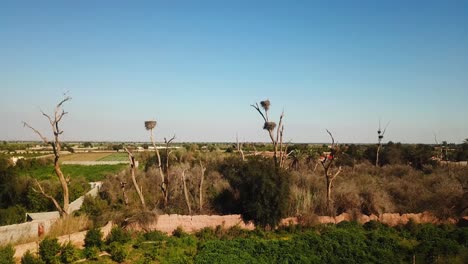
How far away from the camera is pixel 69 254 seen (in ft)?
46.7

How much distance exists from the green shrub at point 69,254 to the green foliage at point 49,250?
0.79ft

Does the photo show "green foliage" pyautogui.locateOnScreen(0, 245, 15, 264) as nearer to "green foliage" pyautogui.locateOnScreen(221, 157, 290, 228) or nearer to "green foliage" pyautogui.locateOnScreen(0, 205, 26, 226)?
"green foliage" pyautogui.locateOnScreen(0, 205, 26, 226)

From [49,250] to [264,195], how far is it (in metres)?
11.3

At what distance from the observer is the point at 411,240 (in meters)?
18.8

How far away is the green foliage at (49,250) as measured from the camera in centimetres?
1369

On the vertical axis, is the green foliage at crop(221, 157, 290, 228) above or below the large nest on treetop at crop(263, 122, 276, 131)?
below

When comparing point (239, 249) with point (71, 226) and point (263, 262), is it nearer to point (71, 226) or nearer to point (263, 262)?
point (263, 262)

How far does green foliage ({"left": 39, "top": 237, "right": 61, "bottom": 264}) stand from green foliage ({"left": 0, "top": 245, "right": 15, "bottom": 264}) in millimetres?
1114

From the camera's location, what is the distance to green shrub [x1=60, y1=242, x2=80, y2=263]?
14.1 meters

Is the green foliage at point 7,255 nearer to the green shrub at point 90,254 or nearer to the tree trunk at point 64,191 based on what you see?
the green shrub at point 90,254

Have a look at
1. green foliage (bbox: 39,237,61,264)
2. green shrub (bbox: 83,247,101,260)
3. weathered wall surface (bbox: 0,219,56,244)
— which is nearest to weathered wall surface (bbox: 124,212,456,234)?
green shrub (bbox: 83,247,101,260)

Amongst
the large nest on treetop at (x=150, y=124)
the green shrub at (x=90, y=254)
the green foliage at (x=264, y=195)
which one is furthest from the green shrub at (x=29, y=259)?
the green foliage at (x=264, y=195)

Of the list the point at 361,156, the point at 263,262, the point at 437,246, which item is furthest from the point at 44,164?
the point at 437,246

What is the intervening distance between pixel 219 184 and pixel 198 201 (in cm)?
259
